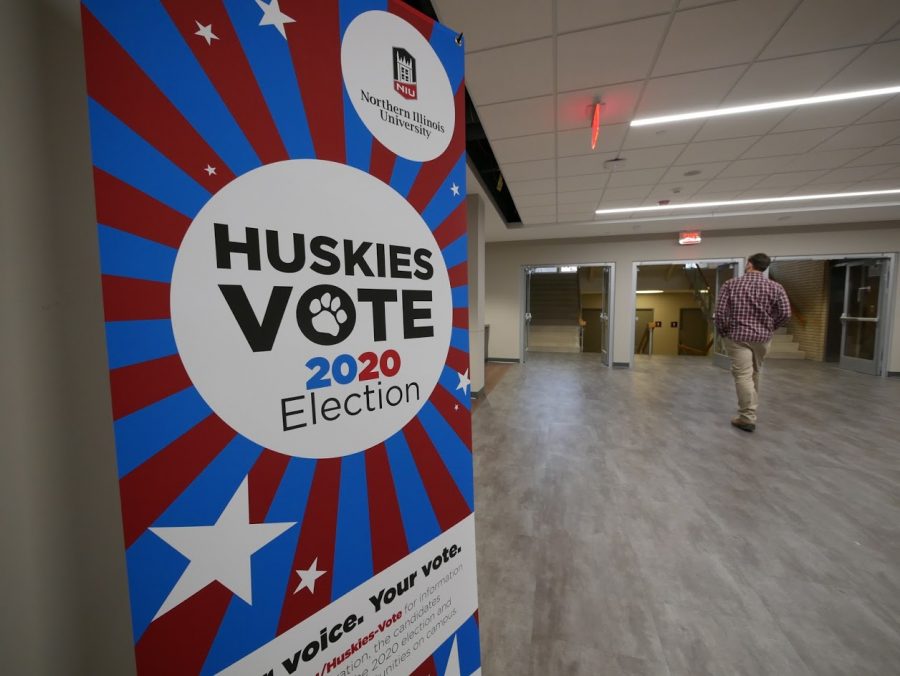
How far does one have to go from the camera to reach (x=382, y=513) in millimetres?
876

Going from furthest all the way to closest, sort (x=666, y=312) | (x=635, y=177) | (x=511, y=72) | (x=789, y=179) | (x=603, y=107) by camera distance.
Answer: (x=666, y=312), (x=789, y=179), (x=635, y=177), (x=603, y=107), (x=511, y=72)

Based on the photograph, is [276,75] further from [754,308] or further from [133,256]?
[754,308]

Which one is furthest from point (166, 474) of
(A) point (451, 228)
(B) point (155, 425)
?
(A) point (451, 228)

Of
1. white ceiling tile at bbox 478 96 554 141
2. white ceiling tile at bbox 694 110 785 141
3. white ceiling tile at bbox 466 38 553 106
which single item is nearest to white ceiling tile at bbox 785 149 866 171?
white ceiling tile at bbox 694 110 785 141

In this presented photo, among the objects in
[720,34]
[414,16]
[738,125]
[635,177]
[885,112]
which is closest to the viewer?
[414,16]

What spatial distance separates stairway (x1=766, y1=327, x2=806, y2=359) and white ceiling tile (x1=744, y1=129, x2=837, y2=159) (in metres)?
6.67

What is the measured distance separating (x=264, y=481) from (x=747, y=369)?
4.42 m

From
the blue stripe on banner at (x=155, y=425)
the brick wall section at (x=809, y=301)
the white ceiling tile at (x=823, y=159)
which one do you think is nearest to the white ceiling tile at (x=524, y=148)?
the white ceiling tile at (x=823, y=159)

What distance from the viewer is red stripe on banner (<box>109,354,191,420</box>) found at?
562 mm

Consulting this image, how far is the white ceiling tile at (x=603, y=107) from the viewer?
2639 millimetres

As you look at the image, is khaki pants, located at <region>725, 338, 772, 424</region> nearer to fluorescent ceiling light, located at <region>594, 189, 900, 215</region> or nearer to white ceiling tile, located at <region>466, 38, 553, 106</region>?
fluorescent ceiling light, located at <region>594, 189, 900, 215</region>

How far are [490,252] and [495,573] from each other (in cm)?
750

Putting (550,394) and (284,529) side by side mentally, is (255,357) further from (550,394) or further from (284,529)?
(550,394)

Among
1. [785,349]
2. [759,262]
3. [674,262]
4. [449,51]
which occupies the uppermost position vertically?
[674,262]
